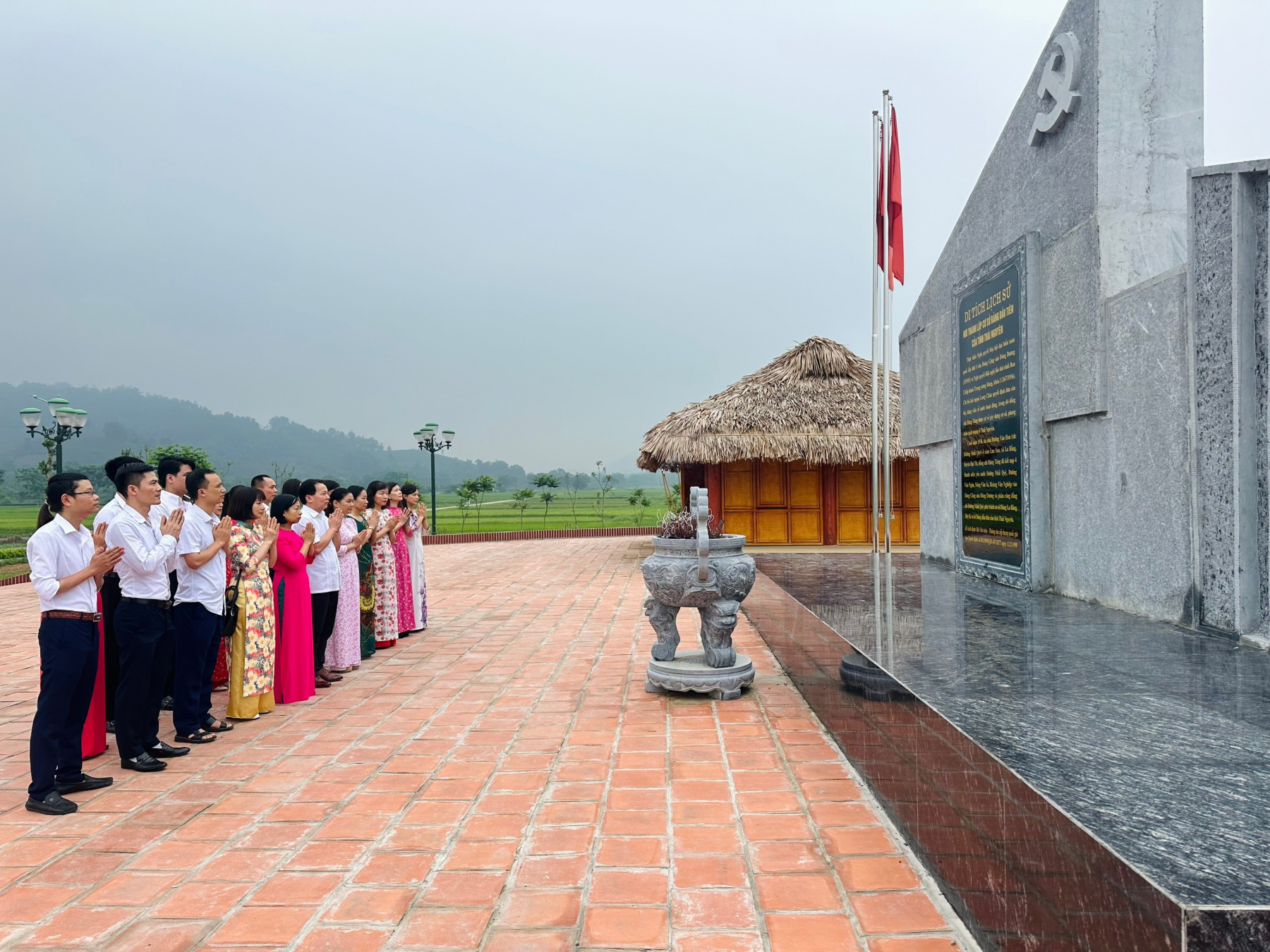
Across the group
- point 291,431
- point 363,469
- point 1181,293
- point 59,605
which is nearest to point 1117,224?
point 1181,293

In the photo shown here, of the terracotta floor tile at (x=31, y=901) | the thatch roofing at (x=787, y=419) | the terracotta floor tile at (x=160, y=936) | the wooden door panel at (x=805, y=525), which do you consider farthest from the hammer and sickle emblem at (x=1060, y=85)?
the wooden door panel at (x=805, y=525)

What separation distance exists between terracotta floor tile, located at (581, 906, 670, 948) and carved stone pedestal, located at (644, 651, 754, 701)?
2.45m

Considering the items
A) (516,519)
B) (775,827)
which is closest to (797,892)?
(775,827)

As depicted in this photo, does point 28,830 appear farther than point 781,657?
No

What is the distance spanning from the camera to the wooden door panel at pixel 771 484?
14.8 meters

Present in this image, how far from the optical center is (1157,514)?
424cm

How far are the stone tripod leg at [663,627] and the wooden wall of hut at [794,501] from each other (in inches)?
388

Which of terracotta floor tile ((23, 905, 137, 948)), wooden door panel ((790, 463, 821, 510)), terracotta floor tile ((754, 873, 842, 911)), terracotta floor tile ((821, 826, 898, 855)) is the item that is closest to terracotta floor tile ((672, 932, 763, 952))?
terracotta floor tile ((754, 873, 842, 911))

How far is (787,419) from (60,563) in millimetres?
12389

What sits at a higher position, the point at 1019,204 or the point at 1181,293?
the point at 1019,204

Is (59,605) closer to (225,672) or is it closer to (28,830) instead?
(28,830)

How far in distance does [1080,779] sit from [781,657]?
3785 mm

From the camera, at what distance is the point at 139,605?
12.1 feet

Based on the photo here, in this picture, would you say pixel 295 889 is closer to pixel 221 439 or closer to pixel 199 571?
pixel 199 571
